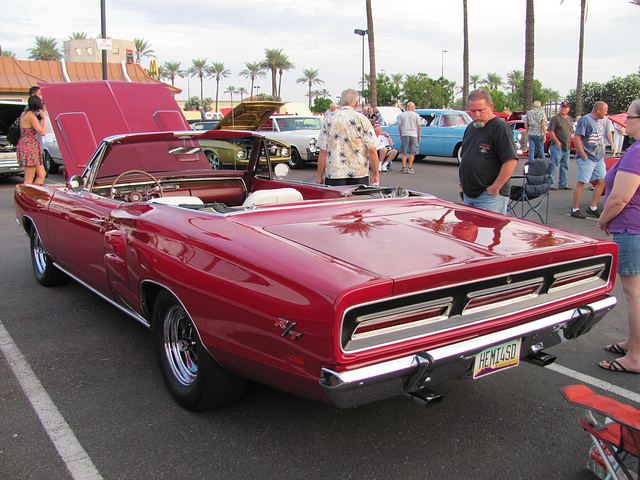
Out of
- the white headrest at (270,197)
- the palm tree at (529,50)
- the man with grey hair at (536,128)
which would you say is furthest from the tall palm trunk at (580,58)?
the white headrest at (270,197)

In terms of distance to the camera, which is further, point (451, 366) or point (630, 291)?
point (630, 291)

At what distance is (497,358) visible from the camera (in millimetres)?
2395

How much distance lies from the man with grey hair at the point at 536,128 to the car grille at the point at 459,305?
10.0 m

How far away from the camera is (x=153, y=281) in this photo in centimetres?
282

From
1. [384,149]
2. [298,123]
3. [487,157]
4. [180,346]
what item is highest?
[298,123]

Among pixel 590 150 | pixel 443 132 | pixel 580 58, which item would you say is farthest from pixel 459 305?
pixel 580 58

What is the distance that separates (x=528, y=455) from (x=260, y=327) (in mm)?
1359

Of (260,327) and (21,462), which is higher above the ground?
(260,327)

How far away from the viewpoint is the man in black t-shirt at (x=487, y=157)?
466 centimetres

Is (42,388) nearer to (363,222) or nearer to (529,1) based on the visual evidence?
(363,222)

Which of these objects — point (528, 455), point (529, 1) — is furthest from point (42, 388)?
point (529, 1)

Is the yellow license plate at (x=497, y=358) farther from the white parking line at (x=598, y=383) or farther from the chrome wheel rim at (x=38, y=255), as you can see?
the chrome wheel rim at (x=38, y=255)

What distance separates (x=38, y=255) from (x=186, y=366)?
9.41ft

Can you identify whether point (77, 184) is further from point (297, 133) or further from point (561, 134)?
point (297, 133)
